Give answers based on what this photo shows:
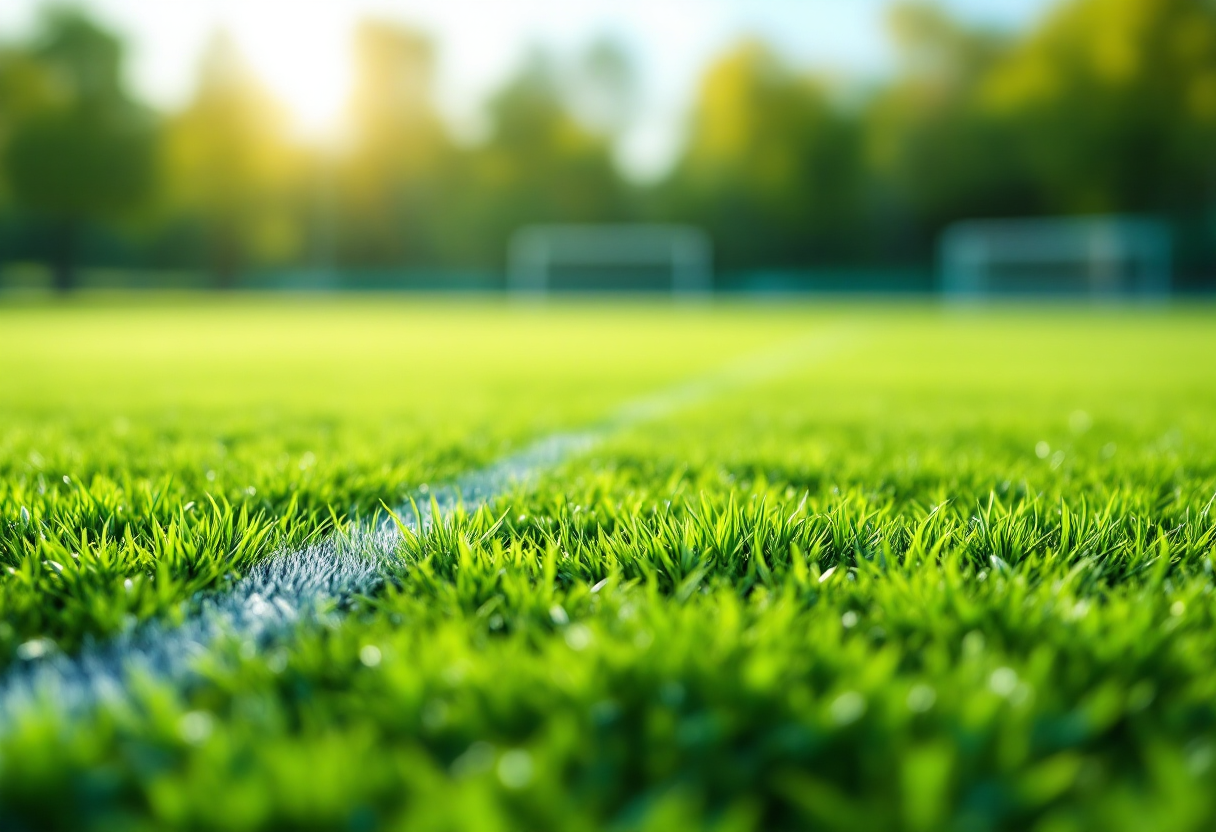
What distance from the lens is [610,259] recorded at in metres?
37.2

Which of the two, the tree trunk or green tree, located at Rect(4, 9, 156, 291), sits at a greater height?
green tree, located at Rect(4, 9, 156, 291)

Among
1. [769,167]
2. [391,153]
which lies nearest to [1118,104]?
[769,167]

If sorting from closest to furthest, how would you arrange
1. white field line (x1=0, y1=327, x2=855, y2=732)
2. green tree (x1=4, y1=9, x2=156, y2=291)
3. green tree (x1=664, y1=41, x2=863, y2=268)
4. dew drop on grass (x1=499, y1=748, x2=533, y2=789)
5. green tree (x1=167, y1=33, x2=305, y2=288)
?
dew drop on grass (x1=499, y1=748, x2=533, y2=789) < white field line (x1=0, y1=327, x2=855, y2=732) < green tree (x1=4, y1=9, x2=156, y2=291) < green tree (x1=167, y1=33, x2=305, y2=288) < green tree (x1=664, y1=41, x2=863, y2=268)

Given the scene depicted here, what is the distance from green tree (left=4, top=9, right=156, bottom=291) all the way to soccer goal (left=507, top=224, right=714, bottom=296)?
14815 millimetres

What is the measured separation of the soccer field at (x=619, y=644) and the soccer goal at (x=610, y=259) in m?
33.9

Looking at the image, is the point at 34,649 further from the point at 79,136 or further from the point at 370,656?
the point at 79,136

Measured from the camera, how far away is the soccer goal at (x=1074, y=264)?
30.7 meters

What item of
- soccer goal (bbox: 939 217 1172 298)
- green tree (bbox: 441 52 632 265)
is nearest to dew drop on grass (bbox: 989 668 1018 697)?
soccer goal (bbox: 939 217 1172 298)

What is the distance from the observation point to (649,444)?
129 inches

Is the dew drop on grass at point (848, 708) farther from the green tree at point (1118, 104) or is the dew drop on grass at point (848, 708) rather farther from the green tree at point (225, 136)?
the green tree at point (1118, 104)

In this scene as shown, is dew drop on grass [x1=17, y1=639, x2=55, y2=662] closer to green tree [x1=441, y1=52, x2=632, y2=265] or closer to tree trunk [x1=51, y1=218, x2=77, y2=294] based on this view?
tree trunk [x1=51, y1=218, x2=77, y2=294]

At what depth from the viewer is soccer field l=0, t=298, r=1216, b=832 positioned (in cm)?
86

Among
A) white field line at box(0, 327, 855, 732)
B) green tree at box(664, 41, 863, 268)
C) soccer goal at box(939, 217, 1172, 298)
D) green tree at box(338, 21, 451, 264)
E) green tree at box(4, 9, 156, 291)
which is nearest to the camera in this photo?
white field line at box(0, 327, 855, 732)

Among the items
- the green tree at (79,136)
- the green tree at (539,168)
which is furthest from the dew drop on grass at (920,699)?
the green tree at (539,168)
